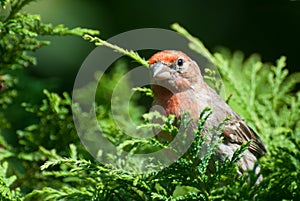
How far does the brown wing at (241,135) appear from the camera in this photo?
2895 mm

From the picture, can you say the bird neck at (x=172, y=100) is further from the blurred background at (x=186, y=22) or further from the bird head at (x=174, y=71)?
the blurred background at (x=186, y=22)

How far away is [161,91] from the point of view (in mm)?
2922

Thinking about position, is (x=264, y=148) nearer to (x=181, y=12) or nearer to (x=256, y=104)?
(x=256, y=104)

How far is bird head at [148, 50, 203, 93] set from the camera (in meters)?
2.87

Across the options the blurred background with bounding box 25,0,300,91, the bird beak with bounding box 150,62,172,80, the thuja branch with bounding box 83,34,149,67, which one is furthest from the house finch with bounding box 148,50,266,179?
the blurred background with bounding box 25,0,300,91

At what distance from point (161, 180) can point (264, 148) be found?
2.40ft

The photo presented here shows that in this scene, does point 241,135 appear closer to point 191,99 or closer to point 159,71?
point 191,99

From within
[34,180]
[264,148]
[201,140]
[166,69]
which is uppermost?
[166,69]

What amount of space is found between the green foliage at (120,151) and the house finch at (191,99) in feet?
0.24

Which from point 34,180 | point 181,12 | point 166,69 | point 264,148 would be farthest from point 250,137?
point 181,12

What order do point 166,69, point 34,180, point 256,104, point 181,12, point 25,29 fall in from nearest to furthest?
1. point 25,29
2. point 166,69
3. point 34,180
4. point 256,104
5. point 181,12

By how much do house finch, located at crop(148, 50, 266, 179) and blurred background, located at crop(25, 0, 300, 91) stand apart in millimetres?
2330

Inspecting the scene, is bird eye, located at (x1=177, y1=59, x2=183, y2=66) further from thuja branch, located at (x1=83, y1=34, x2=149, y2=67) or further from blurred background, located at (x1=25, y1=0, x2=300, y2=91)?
blurred background, located at (x1=25, y1=0, x2=300, y2=91)

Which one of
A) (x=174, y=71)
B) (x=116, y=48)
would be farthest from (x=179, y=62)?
(x=116, y=48)
